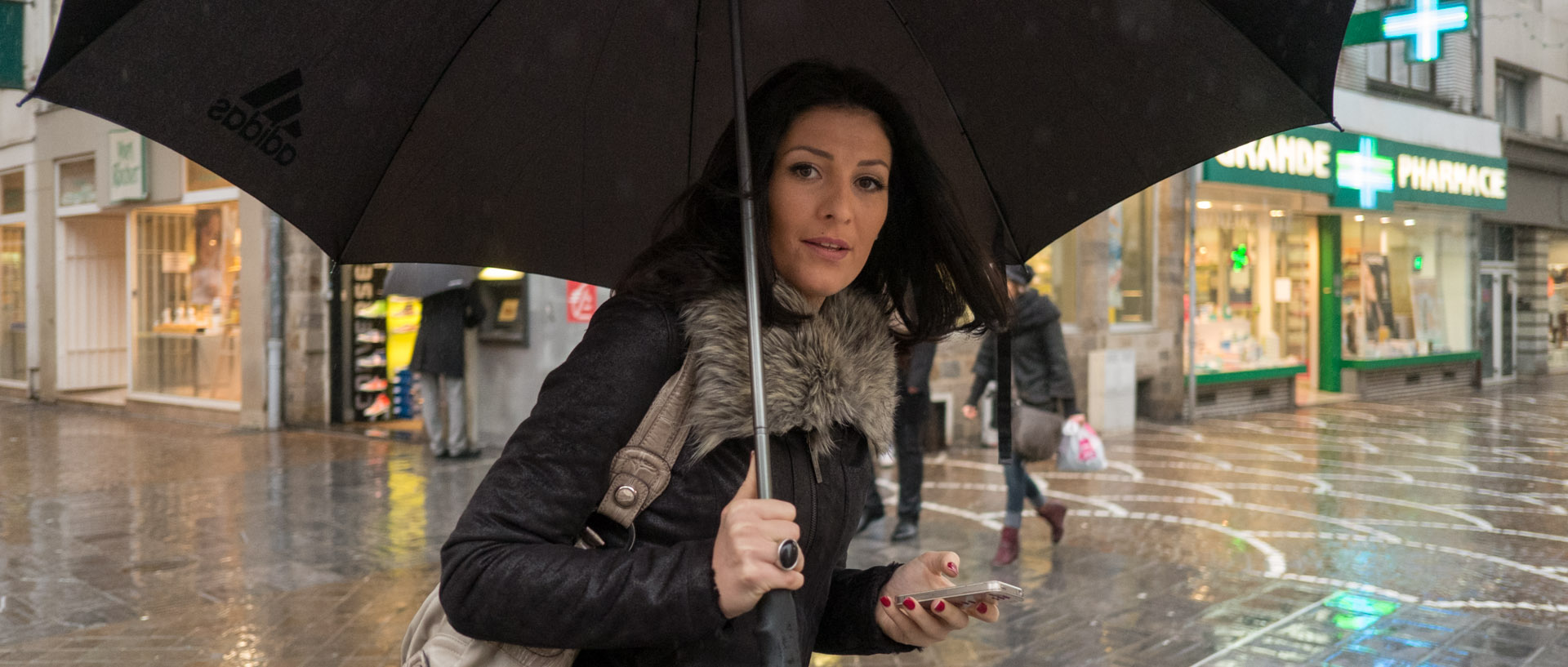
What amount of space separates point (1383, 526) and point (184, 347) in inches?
555

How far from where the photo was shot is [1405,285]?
20672mm

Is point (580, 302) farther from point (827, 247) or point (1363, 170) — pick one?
point (1363, 170)

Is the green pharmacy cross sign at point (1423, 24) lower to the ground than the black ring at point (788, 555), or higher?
higher

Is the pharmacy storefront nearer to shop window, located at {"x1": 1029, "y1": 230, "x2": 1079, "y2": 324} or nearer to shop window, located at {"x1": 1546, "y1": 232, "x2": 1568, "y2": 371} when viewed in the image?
shop window, located at {"x1": 1029, "y1": 230, "x2": 1079, "y2": 324}

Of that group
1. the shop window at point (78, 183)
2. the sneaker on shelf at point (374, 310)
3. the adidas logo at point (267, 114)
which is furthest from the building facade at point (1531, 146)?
the adidas logo at point (267, 114)

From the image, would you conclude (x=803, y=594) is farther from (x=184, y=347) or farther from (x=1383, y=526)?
(x=184, y=347)

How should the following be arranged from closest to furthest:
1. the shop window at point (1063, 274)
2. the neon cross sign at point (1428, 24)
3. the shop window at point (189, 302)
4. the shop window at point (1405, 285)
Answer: the neon cross sign at point (1428, 24) → the shop window at point (1063, 274) → the shop window at point (189, 302) → the shop window at point (1405, 285)

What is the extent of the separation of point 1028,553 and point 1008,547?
0.36m

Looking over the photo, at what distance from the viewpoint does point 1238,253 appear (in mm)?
17406

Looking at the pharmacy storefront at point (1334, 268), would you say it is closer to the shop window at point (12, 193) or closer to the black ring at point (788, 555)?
the black ring at point (788, 555)

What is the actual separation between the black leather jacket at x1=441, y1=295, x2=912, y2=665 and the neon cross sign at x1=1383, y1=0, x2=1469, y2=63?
14.0 m

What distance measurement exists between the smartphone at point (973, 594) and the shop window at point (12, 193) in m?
20.4

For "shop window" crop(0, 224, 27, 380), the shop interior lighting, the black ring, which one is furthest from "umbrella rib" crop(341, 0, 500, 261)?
"shop window" crop(0, 224, 27, 380)

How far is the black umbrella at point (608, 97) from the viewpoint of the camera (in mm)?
1603
